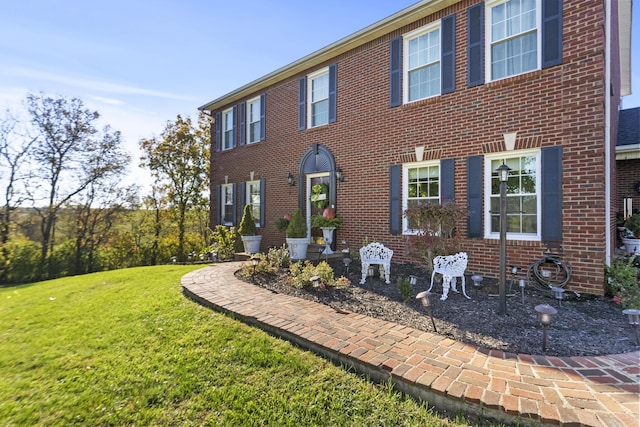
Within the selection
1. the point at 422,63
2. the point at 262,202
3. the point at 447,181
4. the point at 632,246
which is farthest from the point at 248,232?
the point at 632,246

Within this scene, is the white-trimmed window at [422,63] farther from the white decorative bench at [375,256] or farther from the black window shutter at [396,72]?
the white decorative bench at [375,256]

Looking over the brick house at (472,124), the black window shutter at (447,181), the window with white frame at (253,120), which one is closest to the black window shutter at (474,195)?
the brick house at (472,124)

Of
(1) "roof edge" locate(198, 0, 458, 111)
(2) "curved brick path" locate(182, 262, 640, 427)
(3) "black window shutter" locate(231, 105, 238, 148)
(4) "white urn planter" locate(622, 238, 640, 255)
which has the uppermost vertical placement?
(1) "roof edge" locate(198, 0, 458, 111)

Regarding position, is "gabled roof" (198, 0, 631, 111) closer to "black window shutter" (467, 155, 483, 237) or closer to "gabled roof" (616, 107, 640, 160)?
"gabled roof" (616, 107, 640, 160)

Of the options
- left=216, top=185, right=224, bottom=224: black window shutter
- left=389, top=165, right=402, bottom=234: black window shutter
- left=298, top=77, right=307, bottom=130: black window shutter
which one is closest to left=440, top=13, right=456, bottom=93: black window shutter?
A: left=389, top=165, right=402, bottom=234: black window shutter

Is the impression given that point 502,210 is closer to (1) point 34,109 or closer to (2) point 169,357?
(2) point 169,357

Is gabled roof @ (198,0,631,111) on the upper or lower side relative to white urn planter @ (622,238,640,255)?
upper

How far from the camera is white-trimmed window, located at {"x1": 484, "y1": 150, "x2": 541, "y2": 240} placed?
568 cm

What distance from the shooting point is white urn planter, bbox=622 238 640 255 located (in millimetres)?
7285

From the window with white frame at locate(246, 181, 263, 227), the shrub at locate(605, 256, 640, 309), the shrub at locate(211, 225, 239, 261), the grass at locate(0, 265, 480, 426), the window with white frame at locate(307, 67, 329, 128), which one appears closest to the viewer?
the grass at locate(0, 265, 480, 426)

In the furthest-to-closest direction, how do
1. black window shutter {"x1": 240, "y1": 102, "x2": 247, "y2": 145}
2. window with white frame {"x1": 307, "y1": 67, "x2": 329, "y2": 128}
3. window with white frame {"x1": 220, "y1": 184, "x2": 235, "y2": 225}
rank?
1. window with white frame {"x1": 220, "y1": 184, "x2": 235, "y2": 225}
2. black window shutter {"x1": 240, "y1": 102, "x2": 247, "y2": 145}
3. window with white frame {"x1": 307, "y1": 67, "x2": 329, "y2": 128}

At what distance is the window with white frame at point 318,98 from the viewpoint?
9297mm

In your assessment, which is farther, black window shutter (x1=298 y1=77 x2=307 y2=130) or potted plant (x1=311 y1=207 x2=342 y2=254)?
black window shutter (x1=298 y1=77 x2=307 y2=130)

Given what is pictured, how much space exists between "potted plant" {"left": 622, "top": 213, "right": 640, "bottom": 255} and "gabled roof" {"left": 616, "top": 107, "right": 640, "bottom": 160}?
5.32 ft
